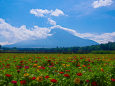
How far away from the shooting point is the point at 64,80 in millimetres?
4789

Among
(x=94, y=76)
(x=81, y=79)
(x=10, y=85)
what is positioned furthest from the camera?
(x=94, y=76)

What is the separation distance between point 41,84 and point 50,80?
32 cm

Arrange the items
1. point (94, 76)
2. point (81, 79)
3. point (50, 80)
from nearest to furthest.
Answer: point (50, 80) < point (81, 79) < point (94, 76)

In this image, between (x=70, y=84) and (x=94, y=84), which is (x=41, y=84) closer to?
(x=70, y=84)

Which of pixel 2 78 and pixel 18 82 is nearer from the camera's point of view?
pixel 18 82

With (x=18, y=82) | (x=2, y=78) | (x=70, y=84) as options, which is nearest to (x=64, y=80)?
(x=70, y=84)

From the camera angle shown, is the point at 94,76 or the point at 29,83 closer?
the point at 29,83

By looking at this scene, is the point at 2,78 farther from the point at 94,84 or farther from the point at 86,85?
the point at 94,84

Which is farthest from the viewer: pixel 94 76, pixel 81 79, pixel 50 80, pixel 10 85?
pixel 94 76

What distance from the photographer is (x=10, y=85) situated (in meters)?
4.30

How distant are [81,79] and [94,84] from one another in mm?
463

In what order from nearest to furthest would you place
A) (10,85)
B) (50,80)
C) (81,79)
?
(10,85) → (50,80) → (81,79)

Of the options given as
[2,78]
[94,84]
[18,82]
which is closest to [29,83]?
[18,82]

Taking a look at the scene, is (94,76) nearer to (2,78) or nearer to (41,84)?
(41,84)
